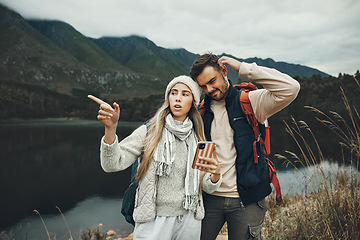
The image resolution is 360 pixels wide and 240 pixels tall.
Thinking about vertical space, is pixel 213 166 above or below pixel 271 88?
below

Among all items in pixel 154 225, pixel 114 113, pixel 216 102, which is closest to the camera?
→ pixel 114 113

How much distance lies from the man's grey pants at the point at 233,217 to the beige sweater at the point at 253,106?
86 mm

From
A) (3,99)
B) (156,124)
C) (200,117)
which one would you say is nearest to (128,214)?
(156,124)

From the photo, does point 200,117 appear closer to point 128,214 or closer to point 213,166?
point 213,166

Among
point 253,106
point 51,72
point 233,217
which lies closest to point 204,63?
point 253,106

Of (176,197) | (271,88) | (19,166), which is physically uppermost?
(271,88)

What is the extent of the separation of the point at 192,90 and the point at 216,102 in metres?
0.31

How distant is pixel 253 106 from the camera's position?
1.96 metres

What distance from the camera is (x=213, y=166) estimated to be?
157 centimetres

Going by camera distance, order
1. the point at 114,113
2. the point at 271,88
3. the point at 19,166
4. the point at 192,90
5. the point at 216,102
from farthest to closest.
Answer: the point at 19,166 < the point at 216,102 < the point at 192,90 < the point at 271,88 < the point at 114,113

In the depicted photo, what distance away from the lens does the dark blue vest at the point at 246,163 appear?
6.25ft

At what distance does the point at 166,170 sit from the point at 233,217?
0.78m

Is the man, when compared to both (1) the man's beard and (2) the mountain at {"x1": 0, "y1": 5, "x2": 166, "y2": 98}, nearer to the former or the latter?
(1) the man's beard

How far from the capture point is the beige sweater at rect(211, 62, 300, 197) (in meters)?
1.79
